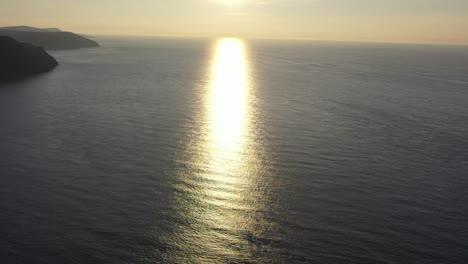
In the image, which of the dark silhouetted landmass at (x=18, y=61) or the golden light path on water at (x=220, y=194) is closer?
the golden light path on water at (x=220, y=194)

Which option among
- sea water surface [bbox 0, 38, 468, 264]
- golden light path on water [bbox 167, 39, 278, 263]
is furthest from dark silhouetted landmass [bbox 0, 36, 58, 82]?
golden light path on water [bbox 167, 39, 278, 263]

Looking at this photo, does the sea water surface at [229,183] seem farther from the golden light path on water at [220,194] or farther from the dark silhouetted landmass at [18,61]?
the dark silhouetted landmass at [18,61]

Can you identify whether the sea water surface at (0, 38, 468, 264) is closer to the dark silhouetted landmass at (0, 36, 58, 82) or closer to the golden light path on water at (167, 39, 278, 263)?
the golden light path on water at (167, 39, 278, 263)

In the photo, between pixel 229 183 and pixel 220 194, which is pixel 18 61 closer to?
pixel 229 183

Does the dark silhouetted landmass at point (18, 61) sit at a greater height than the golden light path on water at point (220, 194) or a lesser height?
greater

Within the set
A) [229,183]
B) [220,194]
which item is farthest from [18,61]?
[220,194]

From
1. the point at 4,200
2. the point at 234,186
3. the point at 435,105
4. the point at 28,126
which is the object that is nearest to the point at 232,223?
the point at 234,186

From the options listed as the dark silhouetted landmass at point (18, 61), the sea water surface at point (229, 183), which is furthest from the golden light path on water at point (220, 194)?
the dark silhouetted landmass at point (18, 61)
